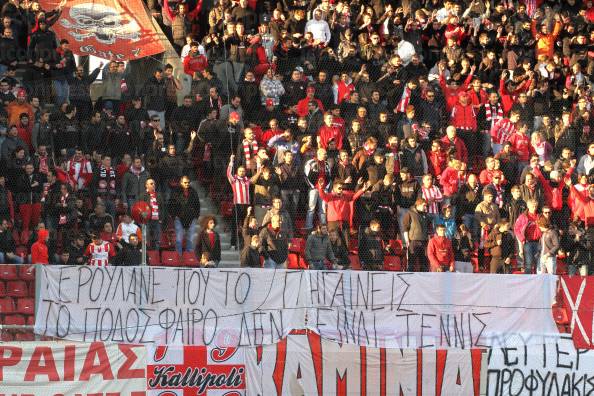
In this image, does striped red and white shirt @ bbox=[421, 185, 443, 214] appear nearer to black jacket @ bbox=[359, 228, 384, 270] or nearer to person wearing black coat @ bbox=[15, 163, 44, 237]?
black jacket @ bbox=[359, 228, 384, 270]

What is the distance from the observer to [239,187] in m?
17.5

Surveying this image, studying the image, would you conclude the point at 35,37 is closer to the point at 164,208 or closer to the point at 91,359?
the point at 164,208

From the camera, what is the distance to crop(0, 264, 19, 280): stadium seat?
15.5 metres

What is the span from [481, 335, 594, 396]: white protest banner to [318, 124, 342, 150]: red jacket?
3794mm

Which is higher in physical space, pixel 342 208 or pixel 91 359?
pixel 342 208

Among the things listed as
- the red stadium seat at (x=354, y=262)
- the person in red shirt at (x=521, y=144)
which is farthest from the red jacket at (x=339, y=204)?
the person in red shirt at (x=521, y=144)

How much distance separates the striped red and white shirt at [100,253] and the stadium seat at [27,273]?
1.01 metres

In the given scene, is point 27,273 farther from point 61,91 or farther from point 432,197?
point 432,197

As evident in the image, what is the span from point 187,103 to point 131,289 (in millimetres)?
3406

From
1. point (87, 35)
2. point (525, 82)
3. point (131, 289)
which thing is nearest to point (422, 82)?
point (525, 82)

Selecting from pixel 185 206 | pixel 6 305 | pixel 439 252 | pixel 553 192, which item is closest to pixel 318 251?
pixel 439 252

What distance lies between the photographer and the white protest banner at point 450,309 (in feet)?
54.0

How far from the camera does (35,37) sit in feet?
63.3

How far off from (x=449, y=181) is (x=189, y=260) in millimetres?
3875
